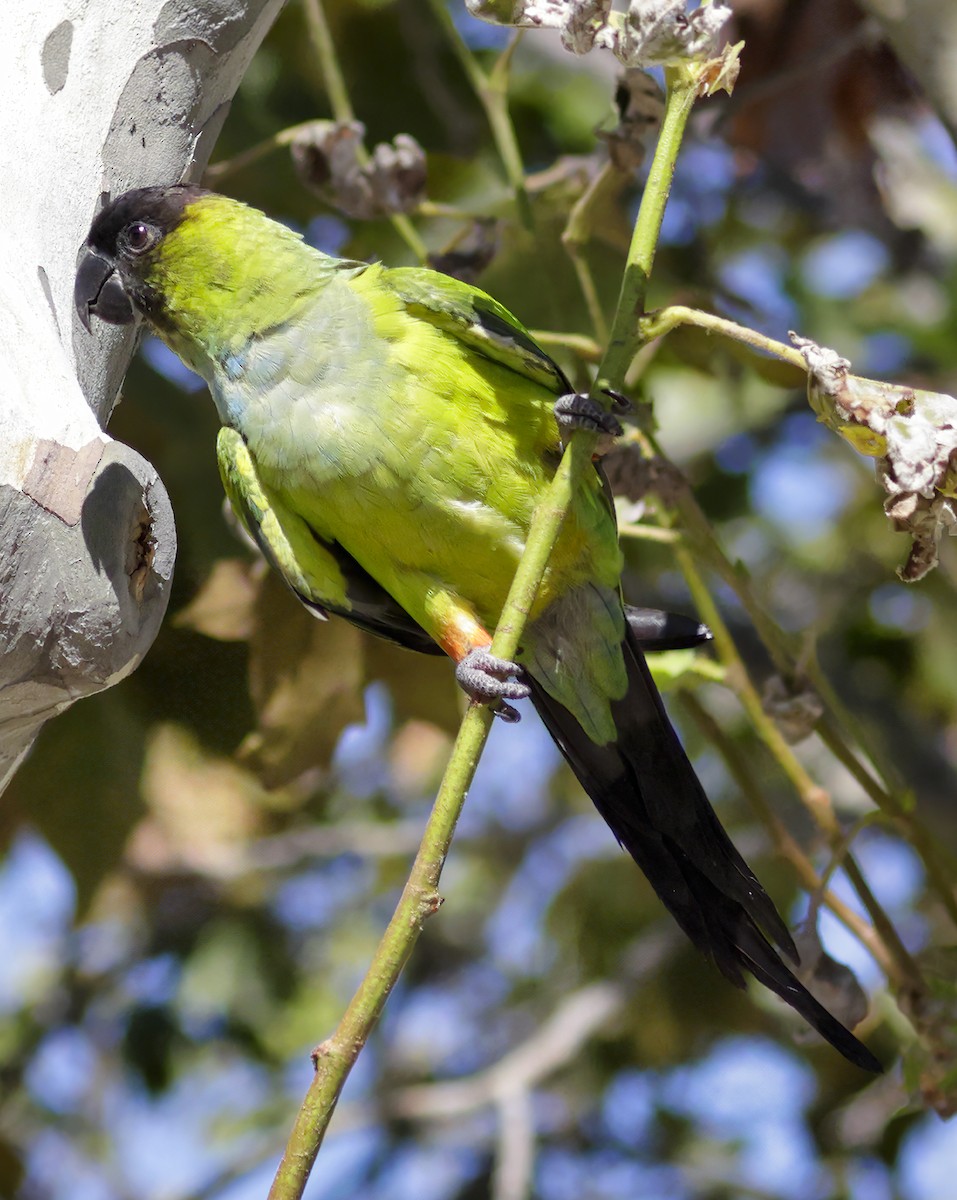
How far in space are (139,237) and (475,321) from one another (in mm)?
588

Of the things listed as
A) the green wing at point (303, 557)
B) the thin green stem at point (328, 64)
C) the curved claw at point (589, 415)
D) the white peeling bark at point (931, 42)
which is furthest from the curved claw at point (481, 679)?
the white peeling bark at point (931, 42)

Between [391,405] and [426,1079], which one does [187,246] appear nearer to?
[391,405]

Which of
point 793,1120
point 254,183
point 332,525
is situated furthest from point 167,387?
point 793,1120

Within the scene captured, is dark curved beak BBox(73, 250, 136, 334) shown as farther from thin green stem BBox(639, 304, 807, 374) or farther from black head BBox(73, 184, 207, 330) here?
thin green stem BBox(639, 304, 807, 374)

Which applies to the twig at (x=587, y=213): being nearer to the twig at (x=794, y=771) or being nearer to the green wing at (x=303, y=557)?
the twig at (x=794, y=771)

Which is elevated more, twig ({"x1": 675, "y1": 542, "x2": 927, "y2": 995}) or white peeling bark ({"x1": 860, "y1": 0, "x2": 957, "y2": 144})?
white peeling bark ({"x1": 860, "y1": 0, "x2": 957, "y2": 144})

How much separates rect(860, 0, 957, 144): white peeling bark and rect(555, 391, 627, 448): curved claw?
1.06 meters

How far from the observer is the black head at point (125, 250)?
1912mm

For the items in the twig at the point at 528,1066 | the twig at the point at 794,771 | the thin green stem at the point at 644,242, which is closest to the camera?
the thin green stem at the point at 644,242

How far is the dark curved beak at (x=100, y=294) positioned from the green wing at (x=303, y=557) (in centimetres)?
33

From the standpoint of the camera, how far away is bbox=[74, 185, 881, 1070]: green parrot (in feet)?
7.16

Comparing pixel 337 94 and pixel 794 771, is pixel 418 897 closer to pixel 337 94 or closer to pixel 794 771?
pixel 794 771

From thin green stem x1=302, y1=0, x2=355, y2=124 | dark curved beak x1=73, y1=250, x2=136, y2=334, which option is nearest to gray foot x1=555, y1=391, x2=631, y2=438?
dark curved beak x1=73, y1=250, x2=136, y2=334

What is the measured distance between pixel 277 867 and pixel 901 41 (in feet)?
9.45
